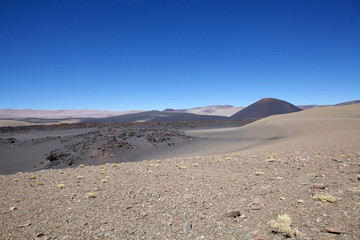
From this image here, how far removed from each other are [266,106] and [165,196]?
125735mm

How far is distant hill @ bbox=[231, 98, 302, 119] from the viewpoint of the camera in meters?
115

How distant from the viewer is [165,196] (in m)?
6.37

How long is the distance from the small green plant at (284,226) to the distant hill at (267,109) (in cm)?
11428

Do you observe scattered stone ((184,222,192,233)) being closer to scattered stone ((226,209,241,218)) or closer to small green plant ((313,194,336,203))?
scattered stone ((226,209,241,218))

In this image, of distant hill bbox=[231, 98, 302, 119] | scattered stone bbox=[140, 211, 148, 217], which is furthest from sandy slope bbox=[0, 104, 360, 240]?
distant hill bbox=[231, 98, 302, 119]

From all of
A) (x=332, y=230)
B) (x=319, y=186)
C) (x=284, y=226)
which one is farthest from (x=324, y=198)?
(x=284, y=226)

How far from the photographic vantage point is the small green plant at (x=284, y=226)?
385 cm

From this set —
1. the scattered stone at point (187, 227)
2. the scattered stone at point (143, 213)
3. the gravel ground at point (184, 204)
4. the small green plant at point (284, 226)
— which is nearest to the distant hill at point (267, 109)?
the gravel ground at point (184, 204)

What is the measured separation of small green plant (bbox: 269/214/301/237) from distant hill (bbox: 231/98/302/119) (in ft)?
375

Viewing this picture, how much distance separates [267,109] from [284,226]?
12335cm

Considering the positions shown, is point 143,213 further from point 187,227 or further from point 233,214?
point 233,214

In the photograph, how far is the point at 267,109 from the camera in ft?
388

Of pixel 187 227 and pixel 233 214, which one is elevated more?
pixel 233 214

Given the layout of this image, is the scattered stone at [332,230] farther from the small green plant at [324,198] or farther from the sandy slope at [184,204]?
the small green plant at [324,198]
